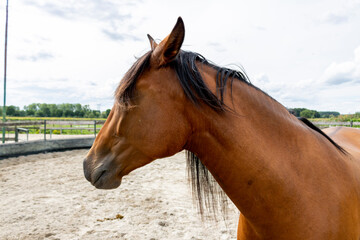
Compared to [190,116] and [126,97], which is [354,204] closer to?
[190,116]

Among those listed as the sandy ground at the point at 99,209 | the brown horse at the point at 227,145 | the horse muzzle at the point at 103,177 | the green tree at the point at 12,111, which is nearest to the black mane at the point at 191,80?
the brown horse at the point at 227,145

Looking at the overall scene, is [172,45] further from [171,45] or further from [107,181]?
[107,181]

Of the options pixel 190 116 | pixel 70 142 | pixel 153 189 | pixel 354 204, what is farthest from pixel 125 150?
pixel 70 142

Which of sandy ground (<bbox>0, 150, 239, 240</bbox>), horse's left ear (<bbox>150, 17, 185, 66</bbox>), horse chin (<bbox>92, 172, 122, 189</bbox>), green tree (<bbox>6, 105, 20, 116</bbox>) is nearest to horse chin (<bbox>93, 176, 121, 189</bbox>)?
horse chin (<bbox>92, 172, 122, 189</bbox>)

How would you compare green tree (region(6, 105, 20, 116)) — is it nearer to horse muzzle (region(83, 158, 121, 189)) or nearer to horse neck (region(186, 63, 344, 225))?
horse muzzle (region(83, 158, 121, 189))

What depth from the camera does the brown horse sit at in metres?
1.26

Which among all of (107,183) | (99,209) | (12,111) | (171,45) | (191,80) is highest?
(171,45)

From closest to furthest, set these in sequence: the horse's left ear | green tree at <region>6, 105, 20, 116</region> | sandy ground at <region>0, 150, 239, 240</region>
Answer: the horse's left ear, sandy ground at <region>0, 150, 239, 240</region>, green tree at <region>6, 105, 20, 116</region>

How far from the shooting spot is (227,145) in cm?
126

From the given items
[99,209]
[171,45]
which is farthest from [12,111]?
[171,45]

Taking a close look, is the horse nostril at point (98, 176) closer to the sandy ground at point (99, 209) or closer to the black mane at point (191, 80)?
the black mane at point (191, 80)

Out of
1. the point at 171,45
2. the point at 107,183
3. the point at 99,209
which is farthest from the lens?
the point at 99,209

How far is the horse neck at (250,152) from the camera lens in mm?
1257

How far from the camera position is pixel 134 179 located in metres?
5.70
